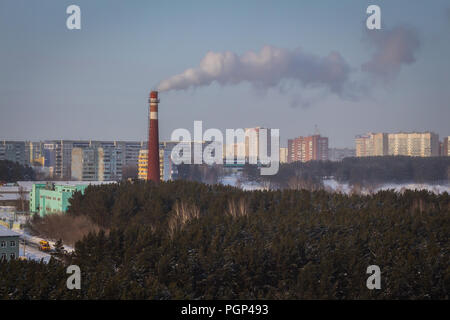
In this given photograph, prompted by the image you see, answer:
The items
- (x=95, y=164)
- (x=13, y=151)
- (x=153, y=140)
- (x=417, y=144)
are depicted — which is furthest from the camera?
(x=417, y=144)

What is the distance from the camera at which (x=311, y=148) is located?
73.2 metres

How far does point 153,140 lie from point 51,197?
229 inches

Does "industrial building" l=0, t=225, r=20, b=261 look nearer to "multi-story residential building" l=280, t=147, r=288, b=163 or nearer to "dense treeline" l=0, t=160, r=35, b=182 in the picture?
"dense treeline" l=0, t=160, r=35, b=182

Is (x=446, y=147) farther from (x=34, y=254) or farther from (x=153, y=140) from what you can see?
(x=34, y=254)

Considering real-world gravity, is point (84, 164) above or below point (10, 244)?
above

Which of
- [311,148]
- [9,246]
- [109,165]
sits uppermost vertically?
[311,148]

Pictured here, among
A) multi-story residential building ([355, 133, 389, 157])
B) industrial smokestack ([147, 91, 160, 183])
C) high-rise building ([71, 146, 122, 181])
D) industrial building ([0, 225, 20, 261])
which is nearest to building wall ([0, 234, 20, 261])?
industrial building ([0, 225, 20, 261])

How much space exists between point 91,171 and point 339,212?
33.4 m

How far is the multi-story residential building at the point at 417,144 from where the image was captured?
6969 cm

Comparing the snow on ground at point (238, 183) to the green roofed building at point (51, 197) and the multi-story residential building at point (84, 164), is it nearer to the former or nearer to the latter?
the multi-story residential building at point (84, 164)

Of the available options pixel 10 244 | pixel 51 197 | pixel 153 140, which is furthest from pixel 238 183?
pixel 10 244
